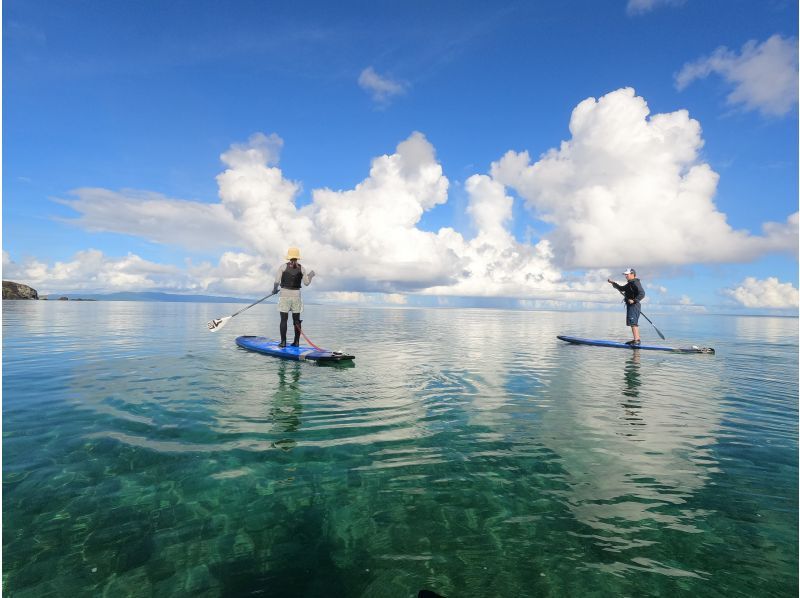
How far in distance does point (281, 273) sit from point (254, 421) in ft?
32.7

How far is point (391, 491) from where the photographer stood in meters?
6.21

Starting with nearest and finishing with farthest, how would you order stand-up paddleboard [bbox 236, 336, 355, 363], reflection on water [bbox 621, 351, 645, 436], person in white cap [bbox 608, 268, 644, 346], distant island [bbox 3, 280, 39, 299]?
reflection on water [bbox 621, 351, 645, 436] < stand-up paddleboard [bbox 236, 336, 355, 363] < person in white cap [bbox 608, 268, 644, 346] < distant island [bbox 3, 280, 39, 299]

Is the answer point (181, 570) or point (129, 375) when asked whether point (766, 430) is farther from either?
point (129, 375)

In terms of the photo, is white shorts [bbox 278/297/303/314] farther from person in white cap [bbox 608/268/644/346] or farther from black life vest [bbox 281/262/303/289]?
person in white cap [bbox 608/268/644/346]

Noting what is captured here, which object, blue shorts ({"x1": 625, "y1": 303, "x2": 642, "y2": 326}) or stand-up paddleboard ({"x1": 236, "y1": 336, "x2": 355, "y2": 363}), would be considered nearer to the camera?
stand-up paddleboard ({"x1": 236, "y1": 336, "x2": 355, "y2": 363})

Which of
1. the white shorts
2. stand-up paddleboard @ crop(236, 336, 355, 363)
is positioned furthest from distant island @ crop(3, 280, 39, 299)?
the white shorts

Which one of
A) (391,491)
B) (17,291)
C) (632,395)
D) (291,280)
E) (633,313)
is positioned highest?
(17,291)

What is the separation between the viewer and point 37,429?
28.6 ft

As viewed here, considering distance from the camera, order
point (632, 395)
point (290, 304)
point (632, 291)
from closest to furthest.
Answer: point (632, 395)
point (290, 304)
point (632, 291)

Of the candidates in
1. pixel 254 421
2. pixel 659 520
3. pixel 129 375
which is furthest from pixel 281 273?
pixel 659 520

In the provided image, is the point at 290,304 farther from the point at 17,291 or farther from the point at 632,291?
the point at 17,291

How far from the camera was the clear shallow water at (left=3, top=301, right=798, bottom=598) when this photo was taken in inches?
174

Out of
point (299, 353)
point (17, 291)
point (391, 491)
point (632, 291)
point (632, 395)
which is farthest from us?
point (17, 291)

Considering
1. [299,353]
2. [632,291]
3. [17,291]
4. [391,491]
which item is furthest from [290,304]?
[17,291]
